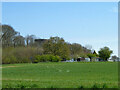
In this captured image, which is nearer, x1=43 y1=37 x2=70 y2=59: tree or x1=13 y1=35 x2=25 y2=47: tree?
x1=13 y1=35 x2=25 y2=47: tree

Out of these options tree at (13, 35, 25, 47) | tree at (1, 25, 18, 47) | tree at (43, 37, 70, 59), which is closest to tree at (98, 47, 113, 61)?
tree at (43, 37, 70, 59)

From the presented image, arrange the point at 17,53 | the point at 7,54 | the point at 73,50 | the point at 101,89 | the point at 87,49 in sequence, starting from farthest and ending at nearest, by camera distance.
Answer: the point at 87,49 < the point at 73,50 < the point at 17,53 < the point at 7,54 < the point at 101,89

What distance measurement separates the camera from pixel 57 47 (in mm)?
82375

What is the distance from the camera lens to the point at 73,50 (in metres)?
96.9

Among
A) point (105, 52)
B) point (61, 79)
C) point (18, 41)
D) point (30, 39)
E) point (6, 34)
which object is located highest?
point (30, 39)

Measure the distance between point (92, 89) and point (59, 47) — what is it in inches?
2929

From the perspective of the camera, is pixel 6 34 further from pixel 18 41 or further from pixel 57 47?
pixel 57 47

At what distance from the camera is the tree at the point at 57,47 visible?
7944cm

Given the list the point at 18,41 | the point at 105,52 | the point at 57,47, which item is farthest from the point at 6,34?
the point at 105,52

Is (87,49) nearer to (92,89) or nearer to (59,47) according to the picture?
(59,47)

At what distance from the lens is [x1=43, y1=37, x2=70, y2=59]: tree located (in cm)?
7944

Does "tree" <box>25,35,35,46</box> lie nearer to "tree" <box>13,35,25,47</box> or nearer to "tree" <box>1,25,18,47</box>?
"tree" <box>13,35,25,47</box>

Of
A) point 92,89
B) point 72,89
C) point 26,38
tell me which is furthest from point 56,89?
point 26,38

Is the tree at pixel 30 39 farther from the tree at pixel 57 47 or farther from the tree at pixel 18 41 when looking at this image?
the tree at pixel 57 47
